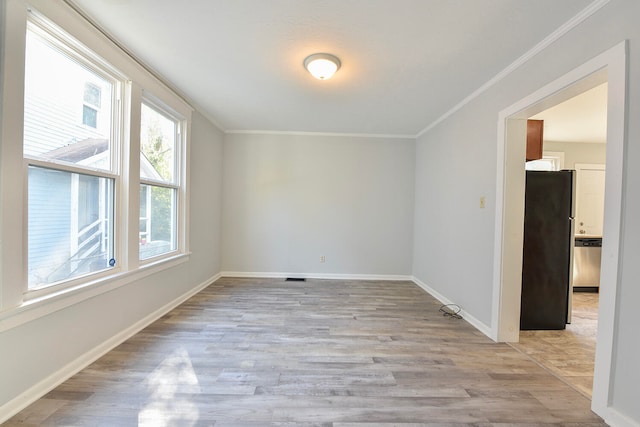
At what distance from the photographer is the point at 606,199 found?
1532mm

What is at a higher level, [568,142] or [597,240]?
[568,142]

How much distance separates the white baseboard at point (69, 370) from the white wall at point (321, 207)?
201 cm

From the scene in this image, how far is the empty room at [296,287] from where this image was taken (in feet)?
4.84

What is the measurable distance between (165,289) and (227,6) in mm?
→ 2870

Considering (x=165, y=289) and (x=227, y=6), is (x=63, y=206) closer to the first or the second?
(x=165, y=289)

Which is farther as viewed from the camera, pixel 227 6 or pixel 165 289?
pixel 165 289

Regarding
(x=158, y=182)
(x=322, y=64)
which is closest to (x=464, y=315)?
(x=322, y=64)

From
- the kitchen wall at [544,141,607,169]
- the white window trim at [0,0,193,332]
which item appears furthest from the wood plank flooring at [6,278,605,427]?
the kitchen wall at [544,141,607,169]

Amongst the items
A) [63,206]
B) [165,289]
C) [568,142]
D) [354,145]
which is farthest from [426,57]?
A: [568,142]

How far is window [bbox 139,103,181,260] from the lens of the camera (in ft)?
8.80

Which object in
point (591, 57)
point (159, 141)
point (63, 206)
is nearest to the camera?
point (591, 57)

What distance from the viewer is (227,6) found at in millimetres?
1682

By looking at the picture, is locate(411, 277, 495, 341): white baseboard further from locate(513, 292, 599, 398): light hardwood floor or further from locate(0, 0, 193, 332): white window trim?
locate(0, 0, 193, 332): white window trim

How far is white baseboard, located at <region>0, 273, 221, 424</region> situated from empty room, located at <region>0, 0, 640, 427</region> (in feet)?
0.04
